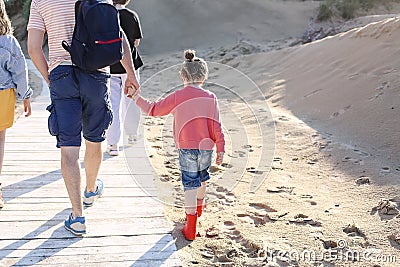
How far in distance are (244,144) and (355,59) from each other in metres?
3.28

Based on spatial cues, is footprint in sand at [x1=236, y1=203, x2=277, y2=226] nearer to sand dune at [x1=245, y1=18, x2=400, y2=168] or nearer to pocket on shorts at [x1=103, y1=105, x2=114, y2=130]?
pocket on shorts at [x1=103, y1=105, x2=114, y2=130]

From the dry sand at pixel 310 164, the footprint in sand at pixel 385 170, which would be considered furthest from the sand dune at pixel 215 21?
the footprint in sand at pixel 385 170

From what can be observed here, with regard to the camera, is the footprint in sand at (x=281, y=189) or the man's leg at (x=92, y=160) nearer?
the man's leg at (x=92, y=160)

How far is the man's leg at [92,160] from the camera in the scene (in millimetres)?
3471

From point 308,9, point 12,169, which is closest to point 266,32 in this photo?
point 308,9

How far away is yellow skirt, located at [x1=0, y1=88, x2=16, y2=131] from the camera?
3652mm

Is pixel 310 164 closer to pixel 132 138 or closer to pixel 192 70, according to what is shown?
pixel 132 138

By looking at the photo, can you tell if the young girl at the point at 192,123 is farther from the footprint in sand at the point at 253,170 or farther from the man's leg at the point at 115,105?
the footprint in sand at the point at 253,170

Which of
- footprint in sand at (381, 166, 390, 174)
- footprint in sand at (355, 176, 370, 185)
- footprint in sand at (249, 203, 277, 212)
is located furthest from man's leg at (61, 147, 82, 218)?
footprint in sand at (381, 166, 390, 174)

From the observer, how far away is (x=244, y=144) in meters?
6.50

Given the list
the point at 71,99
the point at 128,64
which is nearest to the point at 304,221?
the point at 128,64

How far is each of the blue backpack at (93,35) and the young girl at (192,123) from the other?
57 centimetres

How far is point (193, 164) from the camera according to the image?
3570mm

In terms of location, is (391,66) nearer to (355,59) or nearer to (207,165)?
(355,59)
